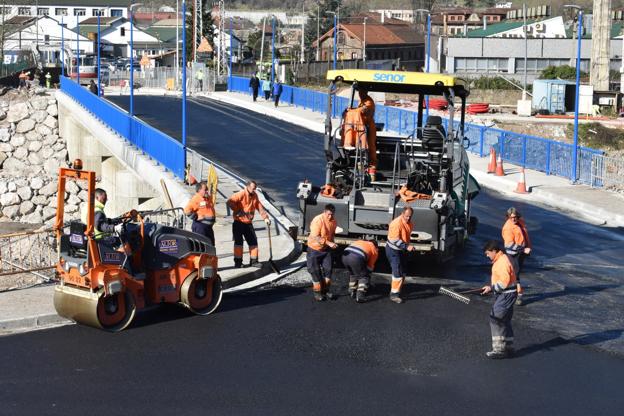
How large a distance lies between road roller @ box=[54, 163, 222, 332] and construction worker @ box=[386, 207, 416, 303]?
2654 millimetres

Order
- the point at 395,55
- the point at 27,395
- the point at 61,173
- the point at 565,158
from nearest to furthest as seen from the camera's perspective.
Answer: the point at 27,395 → the point at 61,173 → the point at 565,158 → the point at 395,55

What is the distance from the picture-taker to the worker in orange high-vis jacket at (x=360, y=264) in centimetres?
1547

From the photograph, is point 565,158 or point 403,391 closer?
point 403,391

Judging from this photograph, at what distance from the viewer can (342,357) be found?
1282 cm

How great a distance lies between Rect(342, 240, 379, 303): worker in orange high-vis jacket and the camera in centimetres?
1547

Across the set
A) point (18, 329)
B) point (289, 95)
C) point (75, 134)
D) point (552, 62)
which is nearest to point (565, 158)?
point (18, 329)

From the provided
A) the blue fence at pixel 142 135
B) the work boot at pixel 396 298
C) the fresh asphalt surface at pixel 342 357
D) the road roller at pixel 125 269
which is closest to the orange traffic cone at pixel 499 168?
the blue fence at pixel 142 135

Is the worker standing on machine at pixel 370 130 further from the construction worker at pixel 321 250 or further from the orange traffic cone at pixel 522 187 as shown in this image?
the orange traffic cone at pixel 522 187

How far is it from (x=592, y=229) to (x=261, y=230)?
7.94 m

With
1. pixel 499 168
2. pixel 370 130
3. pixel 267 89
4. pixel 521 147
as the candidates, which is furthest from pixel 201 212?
pixel 267 89

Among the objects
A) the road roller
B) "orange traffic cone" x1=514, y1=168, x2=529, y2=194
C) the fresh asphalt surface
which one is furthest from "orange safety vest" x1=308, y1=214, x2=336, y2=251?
"orange traffic cone" x1=514, y1=168, x2=529, y2=194

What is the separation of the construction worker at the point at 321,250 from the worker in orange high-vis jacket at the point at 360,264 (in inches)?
Answer: 12.0

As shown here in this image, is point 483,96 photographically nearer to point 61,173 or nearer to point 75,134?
point 75,134

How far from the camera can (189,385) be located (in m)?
11.6
